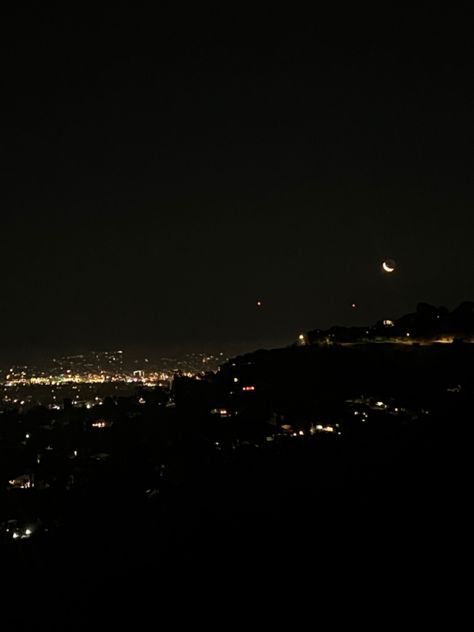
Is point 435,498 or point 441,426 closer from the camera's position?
point 435,498

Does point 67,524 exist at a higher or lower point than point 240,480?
lower

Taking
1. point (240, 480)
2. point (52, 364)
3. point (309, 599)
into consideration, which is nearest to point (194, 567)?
point (309, 599)

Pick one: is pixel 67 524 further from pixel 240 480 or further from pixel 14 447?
pixel 14 447

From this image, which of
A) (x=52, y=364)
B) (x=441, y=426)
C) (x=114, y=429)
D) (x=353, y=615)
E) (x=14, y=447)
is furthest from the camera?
(x=52, y=364)

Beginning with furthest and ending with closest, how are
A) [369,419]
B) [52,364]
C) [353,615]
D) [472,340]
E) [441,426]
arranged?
[52,364], [472,340], [369,419], [441,426], [353,615]

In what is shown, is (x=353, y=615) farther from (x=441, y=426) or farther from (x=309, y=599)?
(x=441, y=426)

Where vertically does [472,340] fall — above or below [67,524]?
above

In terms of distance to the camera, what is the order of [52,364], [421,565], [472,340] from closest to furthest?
[421,565] → [472,340] → [52,364]

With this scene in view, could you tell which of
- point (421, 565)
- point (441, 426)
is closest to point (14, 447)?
point (441, 426)

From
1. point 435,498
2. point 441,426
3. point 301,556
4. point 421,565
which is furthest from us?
point 441,426
